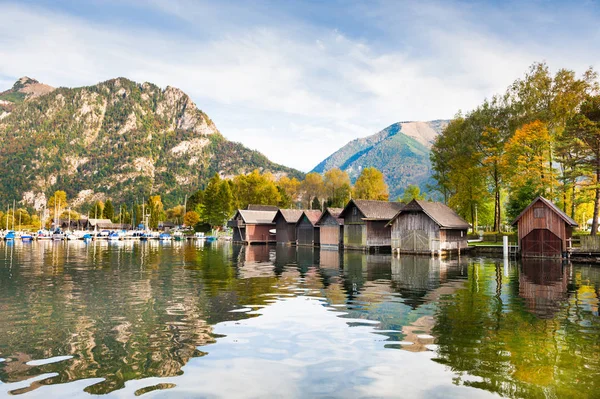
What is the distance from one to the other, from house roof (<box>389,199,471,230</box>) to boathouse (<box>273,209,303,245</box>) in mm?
34759

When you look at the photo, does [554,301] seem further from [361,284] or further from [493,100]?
[493,100]

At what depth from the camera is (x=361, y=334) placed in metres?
14.7

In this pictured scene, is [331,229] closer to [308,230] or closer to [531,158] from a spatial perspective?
[308,230]

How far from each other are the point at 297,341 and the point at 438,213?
48149 mm

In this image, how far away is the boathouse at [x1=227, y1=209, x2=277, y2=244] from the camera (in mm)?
96125

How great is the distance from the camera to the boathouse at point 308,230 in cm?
8406

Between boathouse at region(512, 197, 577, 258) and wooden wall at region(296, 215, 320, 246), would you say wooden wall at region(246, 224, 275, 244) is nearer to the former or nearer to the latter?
wooden wall at region(296, 215, 320, 246)

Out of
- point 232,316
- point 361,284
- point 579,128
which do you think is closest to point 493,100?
point 579,128

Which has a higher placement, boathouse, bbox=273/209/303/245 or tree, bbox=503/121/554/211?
tree, bbox=503/121/554/211

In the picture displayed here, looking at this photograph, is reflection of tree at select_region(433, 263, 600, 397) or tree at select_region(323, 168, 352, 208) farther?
tree at select_region(323, 168, 352, 208)

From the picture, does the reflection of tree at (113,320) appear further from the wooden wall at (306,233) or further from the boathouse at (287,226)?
the boathouse at (287,226)

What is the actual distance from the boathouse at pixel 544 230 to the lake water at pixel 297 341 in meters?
23.7

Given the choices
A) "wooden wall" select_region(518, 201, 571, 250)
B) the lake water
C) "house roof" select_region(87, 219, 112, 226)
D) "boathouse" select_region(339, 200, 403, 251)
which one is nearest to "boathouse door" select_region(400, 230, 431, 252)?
"boathouse" select_region(339, 200, 403, 251)

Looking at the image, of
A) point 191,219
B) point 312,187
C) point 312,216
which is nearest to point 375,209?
point 312,216
